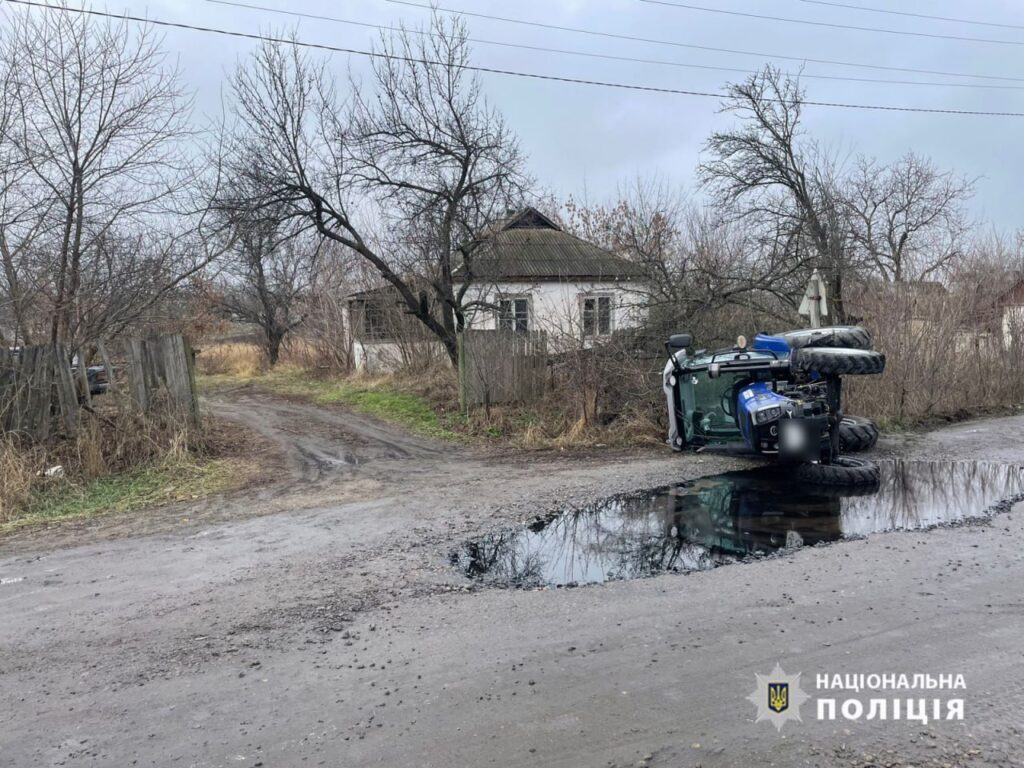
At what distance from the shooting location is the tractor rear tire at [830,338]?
891 cm

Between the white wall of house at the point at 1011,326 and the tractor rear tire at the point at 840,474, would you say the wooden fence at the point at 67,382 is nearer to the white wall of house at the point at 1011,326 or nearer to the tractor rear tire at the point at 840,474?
the tractor rear tire at the point at 840,474

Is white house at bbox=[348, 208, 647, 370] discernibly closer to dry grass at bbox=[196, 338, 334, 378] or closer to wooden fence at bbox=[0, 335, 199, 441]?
dry grass at bbox=[196, 338, 334, 378]

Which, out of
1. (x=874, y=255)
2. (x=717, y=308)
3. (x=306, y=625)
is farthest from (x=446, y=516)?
(x=874, y=255)

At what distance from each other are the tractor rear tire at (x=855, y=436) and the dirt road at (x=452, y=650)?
12.7 ft

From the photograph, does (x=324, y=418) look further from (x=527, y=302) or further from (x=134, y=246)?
(x=527, y=302)

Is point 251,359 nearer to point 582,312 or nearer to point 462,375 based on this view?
point 462,375

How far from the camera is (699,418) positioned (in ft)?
33.8

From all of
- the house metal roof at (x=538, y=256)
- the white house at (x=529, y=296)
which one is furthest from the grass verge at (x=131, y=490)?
the house metal roof at (x=538, y=256)

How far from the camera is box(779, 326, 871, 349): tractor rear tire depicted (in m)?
8.91

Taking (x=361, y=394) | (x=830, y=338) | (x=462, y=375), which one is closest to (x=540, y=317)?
(x=462, y=375)

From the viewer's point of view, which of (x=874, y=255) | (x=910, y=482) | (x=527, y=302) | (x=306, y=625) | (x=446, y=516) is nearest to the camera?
(x=306, y=625)

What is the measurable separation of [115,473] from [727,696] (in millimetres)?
8692

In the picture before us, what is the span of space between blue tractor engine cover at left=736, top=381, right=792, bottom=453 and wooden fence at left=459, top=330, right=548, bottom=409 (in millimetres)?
5854

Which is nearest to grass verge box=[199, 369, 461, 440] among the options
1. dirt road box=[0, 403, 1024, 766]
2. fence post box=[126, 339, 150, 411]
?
fence post box=[126, 339, 150, 411]
